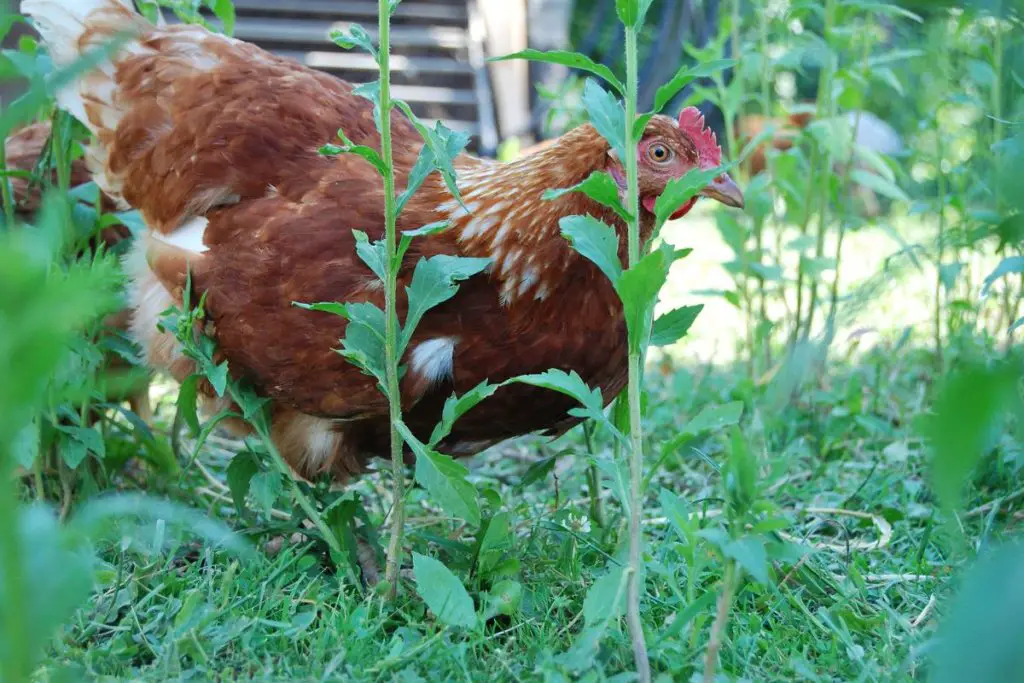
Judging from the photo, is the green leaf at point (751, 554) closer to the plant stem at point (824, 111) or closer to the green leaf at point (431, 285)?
the green leaf at point (431, 285)

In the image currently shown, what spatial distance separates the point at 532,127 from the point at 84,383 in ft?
16.7

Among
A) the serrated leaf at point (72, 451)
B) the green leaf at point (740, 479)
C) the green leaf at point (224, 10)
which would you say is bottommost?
the serrated leaf at point (72, 451)

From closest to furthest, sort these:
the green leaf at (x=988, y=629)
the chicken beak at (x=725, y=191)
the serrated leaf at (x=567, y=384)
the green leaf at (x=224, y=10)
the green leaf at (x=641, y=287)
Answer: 1. the green leaf at (x=988, y=629)
2. the green leaf at (x=641, y=287)
3. the serrated leaf at (x=567, y=384)
4. the chicken beak at (x=725, y=191)
5. the green leaf at (x=224, y=10)

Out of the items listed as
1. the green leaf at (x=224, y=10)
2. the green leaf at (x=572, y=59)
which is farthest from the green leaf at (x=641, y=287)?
the green leaf at (x=224, y=10)

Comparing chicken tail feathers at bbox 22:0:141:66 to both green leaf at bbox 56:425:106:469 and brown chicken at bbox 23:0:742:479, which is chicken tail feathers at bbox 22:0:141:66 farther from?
green leaf at bbox 56:425:106:469

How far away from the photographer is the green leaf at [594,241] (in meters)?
1.42

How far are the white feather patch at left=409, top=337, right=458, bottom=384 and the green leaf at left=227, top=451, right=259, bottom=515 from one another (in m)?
0.46

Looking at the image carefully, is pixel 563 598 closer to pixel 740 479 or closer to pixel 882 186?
pixel 740 479

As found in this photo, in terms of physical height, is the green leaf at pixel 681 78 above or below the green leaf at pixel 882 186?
above

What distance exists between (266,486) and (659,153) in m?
1.09

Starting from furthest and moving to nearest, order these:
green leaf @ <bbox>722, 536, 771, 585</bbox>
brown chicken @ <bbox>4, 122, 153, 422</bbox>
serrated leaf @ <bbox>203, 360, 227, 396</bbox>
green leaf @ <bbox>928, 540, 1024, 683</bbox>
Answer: brown chicken @ <bbox>4, 122, 153, 422</bbox>
serrated leaf @ <bbox>203, 360, 227, 396</bbox>
green leaf @ <bbox>722, 536, 771, 585</bbox>
green leaf @ <bbox>928, 540, 1024, 683</bbox>

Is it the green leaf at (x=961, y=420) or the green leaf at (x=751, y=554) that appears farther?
the green leaf at (x=751, y=554)

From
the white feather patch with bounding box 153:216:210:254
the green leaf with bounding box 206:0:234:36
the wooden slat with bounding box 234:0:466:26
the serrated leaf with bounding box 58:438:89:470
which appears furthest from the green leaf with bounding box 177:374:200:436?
the wooden slat with bounding box 234:0:466:26

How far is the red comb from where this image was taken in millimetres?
2096
